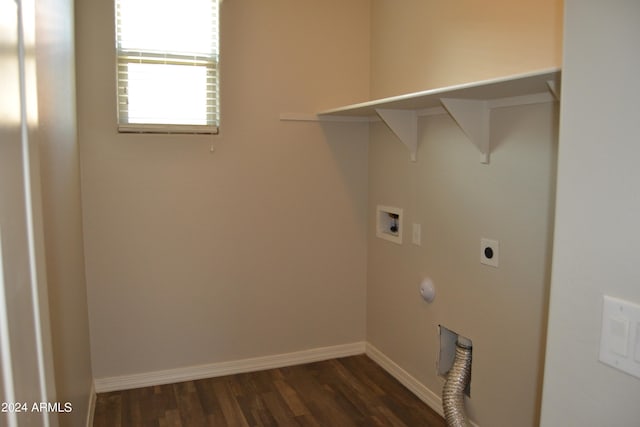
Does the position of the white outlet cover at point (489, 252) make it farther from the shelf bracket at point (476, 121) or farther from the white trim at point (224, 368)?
the white trim at point (224, 368)

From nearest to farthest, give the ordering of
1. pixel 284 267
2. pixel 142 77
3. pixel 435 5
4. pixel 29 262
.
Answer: pixel 29 262
pixel 435 5
pixel 142 77
pixel 284 267

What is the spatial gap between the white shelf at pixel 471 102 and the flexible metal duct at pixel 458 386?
998mm

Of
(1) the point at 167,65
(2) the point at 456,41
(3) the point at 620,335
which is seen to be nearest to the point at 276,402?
(1) the point at 167,65

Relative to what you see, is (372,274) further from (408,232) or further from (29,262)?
(29,262)

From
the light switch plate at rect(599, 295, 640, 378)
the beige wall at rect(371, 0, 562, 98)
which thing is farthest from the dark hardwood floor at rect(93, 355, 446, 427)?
the light switch plate at rect(599, 295, 640, 378)

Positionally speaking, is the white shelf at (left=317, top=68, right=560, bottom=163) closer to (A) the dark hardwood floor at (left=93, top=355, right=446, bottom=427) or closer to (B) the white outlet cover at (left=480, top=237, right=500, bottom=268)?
(B) the white outlet cover at (left=480, top=237, right=500, bottom=268)

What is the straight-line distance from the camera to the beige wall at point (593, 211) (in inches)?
33.5

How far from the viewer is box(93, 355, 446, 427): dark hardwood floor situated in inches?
108

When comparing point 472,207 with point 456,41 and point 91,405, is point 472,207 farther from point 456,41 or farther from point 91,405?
point 91,405

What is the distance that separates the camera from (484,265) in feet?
8.01

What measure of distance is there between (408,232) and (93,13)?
2279mm

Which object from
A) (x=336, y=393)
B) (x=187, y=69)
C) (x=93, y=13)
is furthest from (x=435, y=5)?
(x=336, y=393)

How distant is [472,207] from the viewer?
8.23 feet

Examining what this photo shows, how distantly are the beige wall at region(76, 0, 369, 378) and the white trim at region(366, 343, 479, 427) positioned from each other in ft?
0.70
